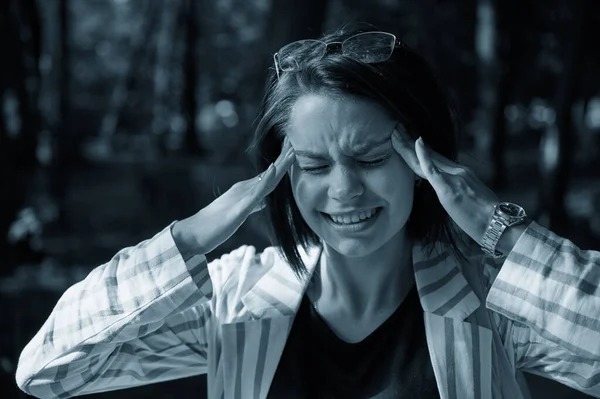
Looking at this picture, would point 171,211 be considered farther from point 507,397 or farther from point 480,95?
point 507,397

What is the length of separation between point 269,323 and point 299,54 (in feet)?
1.81

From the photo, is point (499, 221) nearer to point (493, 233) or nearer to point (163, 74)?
point (493, 233)

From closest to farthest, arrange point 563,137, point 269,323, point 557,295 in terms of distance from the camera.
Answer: point 557,295 < point 269,323 < point 563,137

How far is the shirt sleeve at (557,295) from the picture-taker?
1.09 metres

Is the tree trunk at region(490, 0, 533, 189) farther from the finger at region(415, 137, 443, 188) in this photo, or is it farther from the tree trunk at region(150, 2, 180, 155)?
the finger at region(415, 137, 443, 188)

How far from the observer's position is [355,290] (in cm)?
139

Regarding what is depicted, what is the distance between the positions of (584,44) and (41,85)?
3.72 m

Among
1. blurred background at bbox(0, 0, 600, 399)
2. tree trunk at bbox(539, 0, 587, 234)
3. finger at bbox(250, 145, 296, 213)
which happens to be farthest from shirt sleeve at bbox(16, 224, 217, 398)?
tree trunk at bbox(539, 0, 587, 234)

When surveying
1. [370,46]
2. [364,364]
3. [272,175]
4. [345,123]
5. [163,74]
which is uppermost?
[370,46]

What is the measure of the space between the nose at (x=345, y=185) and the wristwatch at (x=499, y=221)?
239mm

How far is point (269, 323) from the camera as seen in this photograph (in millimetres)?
1348

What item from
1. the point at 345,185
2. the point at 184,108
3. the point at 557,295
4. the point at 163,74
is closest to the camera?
the point at 557,295

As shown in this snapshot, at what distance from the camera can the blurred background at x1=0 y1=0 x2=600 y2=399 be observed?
13.7 ft

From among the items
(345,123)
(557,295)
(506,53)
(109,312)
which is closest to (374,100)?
(345,123)
